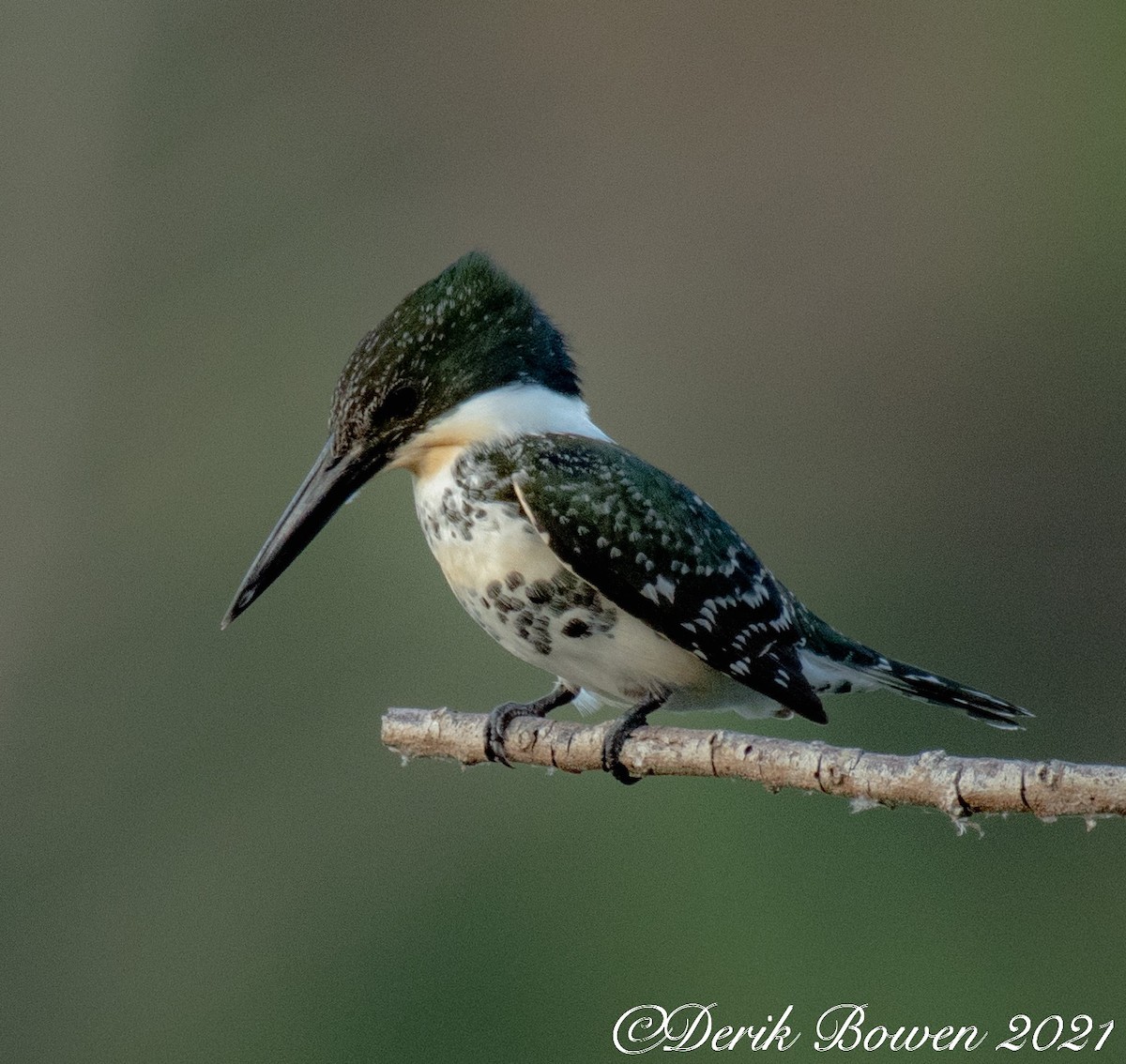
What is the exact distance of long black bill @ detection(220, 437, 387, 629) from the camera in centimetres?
153

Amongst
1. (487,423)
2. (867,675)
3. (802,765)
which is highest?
(487,423)

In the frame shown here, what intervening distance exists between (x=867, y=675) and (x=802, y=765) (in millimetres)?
823

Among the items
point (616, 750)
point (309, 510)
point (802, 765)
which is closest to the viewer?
point (802, 765)

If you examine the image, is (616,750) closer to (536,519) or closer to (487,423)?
(536,519)

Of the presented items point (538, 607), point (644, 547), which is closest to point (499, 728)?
point (538, 607)

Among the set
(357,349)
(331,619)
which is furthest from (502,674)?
(357,349)

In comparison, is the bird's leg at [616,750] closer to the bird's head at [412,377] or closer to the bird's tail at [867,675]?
the bird's head at [412,377]

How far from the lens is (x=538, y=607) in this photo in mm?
1672

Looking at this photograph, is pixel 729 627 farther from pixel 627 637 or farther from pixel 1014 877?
pixel 1014 877

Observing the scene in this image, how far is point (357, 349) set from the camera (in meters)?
1.64

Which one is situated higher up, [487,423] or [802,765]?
[487,423]

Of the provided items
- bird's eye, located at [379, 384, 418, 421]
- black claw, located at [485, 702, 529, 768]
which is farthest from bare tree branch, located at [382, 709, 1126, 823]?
bird's eye, located at [379, 384, 418, 421]

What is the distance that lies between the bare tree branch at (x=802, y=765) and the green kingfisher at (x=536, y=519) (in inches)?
6.8

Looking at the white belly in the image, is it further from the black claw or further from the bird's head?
the black claw
